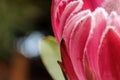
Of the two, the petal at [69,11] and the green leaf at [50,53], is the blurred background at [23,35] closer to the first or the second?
the green leaf at [50,53]

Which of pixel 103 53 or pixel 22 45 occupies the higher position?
pixel 22 45

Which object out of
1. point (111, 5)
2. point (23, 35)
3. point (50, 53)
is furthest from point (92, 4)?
point (23, 35)

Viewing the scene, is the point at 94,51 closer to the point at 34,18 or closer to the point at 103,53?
the point at 103,53

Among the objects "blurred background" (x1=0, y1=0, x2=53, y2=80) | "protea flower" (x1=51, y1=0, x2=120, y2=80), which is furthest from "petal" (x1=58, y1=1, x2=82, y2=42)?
"blurred background" (x1=0, y1=0, x2=53, y2=80)

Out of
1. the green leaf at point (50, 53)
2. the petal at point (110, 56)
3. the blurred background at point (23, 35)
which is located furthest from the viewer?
the blurred background at point (23, 35)

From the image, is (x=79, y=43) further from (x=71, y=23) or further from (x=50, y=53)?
(x=50, y=53)

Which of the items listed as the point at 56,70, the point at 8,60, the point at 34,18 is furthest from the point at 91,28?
the point at 8,60

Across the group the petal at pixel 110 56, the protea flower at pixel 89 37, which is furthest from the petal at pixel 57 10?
the petal at pixel 110 56
